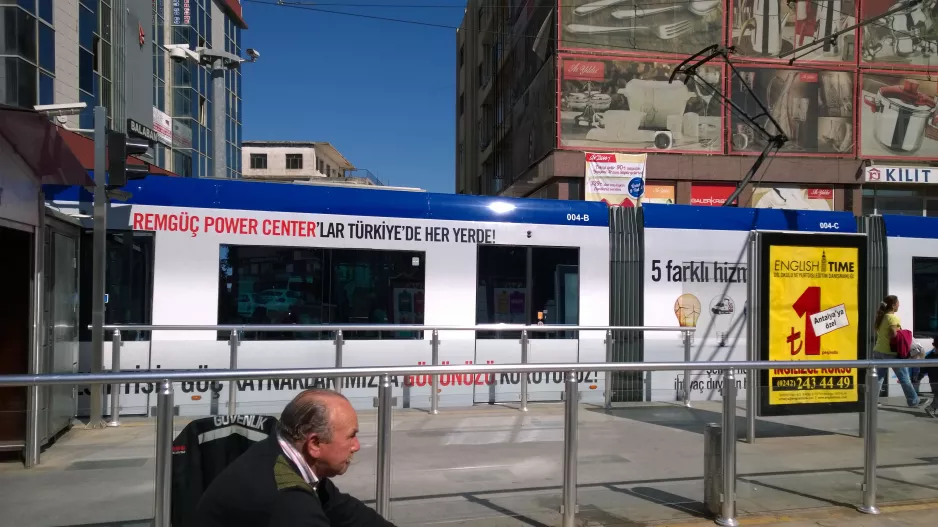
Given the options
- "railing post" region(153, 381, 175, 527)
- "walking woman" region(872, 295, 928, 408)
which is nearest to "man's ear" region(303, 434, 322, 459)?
"railing post" region(153, 381, 175, 527)

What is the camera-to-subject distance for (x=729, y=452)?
5.62 m

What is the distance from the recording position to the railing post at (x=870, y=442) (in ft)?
19.8

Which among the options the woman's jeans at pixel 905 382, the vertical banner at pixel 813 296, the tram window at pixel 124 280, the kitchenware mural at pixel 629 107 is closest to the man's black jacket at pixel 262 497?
the woman's jeans at pixel 905 382

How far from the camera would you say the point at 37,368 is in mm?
6922

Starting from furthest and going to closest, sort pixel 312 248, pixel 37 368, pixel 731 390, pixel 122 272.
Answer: pixel 312 248, pixel 122 272, pixel 37 368, pixel 731 390

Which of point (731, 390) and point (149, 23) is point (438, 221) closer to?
point (731, 390)

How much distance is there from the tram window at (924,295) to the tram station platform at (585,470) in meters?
6.89

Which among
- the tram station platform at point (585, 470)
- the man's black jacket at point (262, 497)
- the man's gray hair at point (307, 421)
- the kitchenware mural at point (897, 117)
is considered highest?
the kitchenware mural at point (897, 117)

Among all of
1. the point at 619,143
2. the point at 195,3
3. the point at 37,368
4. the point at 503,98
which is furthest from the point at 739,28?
the point at 195,3

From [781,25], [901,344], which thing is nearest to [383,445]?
[901,344]

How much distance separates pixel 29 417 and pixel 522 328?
6.66 m

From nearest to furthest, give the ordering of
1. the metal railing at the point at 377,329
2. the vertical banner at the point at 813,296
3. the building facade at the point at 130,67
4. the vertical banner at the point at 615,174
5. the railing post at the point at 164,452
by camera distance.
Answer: the railing post at the point at 164,452 < the vertical banner at the point at 813,296 < the metal railing at the point at 377,329 < the building facade at the point at 130,67 < the vertical banner at the point at 615,174

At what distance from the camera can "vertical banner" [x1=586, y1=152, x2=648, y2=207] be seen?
2325 centimetres

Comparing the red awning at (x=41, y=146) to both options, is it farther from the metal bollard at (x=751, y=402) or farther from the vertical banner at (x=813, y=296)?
the vertical banner at (x=813, y=296)
